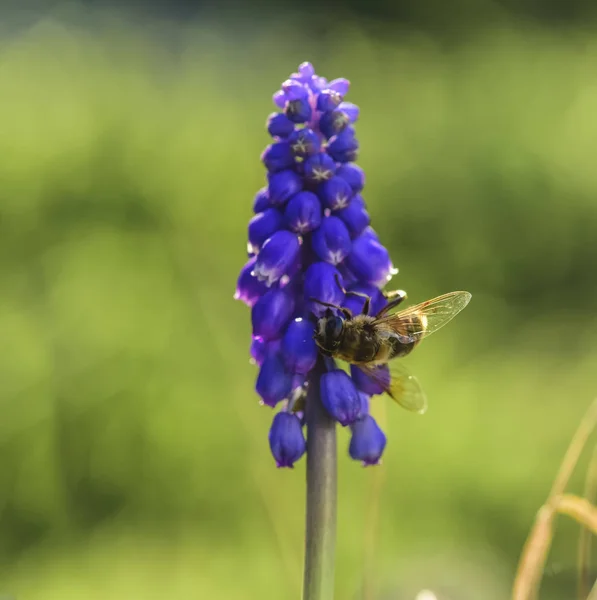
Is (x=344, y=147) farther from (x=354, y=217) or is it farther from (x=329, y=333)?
(x=329, y=333)

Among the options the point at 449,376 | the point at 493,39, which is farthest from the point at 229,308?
the point at 493,39

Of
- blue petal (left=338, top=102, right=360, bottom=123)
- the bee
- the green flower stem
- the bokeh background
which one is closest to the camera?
the green flower stem

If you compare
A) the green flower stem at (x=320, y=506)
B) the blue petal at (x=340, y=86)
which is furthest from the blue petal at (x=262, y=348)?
the blue petal at (x=340, y=86)

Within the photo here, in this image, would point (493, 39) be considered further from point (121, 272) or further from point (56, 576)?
point (56, 576)

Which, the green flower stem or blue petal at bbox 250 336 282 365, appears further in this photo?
blue petal at bbox 250 336 282 365

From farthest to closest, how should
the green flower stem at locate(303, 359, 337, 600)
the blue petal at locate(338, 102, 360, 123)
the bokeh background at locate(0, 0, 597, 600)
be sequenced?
the bokeh background at locate(0, 0, 597, 600) < the blue petal at locate(338, 102, 360, 123) < the green flower stem at locate(303, 359, 337, 600)

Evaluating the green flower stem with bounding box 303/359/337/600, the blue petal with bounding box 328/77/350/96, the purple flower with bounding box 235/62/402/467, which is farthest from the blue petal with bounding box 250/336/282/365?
the blue petal with bounding box 328/77/350/96

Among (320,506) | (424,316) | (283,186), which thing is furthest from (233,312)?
(320,506)

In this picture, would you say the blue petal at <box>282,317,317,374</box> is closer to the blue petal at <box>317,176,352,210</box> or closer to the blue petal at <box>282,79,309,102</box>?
the blue petal at <box>317,176,352,210</box>

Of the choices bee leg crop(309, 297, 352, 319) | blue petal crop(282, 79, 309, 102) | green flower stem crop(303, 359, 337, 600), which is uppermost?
A: blue petal crop(282, 79, 309, 102)
